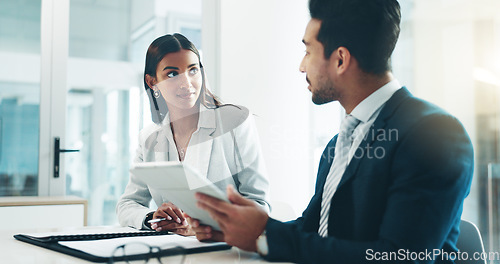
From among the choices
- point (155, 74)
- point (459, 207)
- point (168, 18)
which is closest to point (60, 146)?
point (168, 18)

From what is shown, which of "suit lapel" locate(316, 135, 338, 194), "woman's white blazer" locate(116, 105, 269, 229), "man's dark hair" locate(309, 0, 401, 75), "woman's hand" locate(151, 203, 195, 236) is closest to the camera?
"man's dark hair" locate(309, 0, 401, 75)

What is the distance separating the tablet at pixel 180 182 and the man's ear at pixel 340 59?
488 millimetres

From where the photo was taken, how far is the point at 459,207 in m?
1.05

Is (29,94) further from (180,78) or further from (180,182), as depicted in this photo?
(180,182)

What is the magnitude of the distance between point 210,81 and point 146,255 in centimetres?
263

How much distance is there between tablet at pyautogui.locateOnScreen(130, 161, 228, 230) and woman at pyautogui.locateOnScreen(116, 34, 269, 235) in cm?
79

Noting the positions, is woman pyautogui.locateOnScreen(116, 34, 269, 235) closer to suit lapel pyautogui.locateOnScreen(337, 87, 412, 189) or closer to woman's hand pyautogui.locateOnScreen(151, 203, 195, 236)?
woman's hand pyautogui.locateOnScreen(151, 203, 195, 236)

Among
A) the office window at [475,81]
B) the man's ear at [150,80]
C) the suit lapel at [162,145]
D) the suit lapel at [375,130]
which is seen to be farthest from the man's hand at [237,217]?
the office window at [475,81]

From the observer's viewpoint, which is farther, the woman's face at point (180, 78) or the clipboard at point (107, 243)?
the woman's face at point (180, 78)

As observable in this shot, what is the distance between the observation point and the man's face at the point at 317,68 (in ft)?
4.23

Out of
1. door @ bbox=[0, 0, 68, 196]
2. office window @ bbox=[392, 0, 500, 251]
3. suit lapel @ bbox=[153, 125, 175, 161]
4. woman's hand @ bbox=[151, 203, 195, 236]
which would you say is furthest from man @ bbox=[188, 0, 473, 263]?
door @ bbox=[0, 0, 68, 196]

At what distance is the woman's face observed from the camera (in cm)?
203

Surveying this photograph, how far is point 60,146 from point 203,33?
51.9 inches

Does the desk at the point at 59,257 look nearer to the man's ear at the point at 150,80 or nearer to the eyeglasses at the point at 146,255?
the eyeglasses at the point at 146,255
